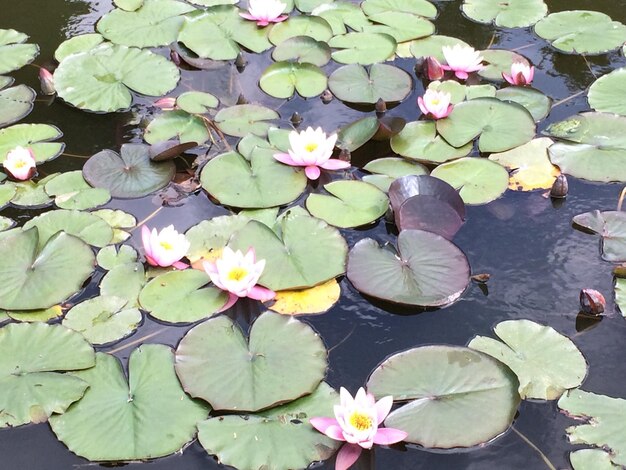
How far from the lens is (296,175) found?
321 centimetres

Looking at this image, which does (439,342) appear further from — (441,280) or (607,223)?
(607,223)

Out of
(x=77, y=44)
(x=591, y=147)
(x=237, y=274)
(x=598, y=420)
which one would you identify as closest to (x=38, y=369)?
(x=237, y=274)

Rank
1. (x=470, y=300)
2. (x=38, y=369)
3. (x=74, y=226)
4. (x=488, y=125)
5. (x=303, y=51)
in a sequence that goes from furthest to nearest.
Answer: (x=303, y=51), (x=488, y=125), (x=74, y=226), (x=470, y=300), (x=38, y=369)

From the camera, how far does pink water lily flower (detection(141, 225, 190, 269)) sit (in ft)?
8.87

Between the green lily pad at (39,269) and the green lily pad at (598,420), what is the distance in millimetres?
1888

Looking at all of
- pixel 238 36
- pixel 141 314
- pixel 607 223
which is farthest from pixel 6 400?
pixel 238 36

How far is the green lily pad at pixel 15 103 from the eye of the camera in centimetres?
371

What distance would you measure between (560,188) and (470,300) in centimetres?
83

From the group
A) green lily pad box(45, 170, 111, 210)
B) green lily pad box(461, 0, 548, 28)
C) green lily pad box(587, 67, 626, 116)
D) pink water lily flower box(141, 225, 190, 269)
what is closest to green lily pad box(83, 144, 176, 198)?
green lily pad box(45, 170, 111, 210)

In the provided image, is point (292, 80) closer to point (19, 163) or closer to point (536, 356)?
point (19, 163)

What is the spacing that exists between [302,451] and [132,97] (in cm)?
250

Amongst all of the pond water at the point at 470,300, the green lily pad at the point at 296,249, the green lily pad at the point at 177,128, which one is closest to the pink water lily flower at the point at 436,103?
the pond water at the point at 470,300

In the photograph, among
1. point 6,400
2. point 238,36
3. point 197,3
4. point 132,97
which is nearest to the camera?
point 6,400

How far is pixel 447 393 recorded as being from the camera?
2.24m
